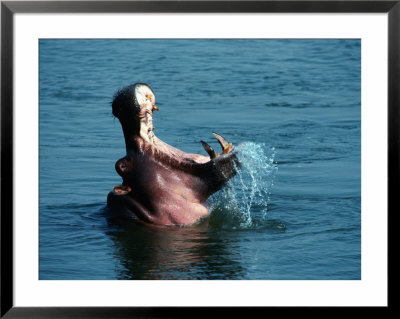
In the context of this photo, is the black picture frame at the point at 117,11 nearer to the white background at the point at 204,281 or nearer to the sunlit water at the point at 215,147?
the white background at the point at 204,281

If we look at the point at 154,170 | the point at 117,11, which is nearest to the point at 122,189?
the point at 154,170

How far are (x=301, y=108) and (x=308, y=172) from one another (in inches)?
111

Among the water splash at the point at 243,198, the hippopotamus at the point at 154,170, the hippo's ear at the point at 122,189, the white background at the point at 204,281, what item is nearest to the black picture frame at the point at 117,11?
the white background at the point at 204,281

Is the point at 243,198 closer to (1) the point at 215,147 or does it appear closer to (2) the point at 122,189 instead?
(2) the point at 122,189

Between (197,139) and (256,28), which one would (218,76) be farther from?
(256,28)

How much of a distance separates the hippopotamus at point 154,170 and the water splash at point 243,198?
0.57 feet

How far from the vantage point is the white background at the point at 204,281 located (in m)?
11.8

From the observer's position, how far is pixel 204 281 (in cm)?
1191

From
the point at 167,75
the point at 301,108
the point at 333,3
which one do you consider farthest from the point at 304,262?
the point at 167,75

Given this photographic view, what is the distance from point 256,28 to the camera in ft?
40.2

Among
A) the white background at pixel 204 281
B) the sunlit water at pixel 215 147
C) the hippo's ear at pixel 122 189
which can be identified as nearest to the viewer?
the white background at pixel 204 281

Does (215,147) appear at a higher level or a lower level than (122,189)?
higher

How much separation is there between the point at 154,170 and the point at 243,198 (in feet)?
5.47

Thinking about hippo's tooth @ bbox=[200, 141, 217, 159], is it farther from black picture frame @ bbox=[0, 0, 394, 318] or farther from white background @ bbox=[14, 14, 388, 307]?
black picture frame @ bbox=[0, 0, 394, 318]
